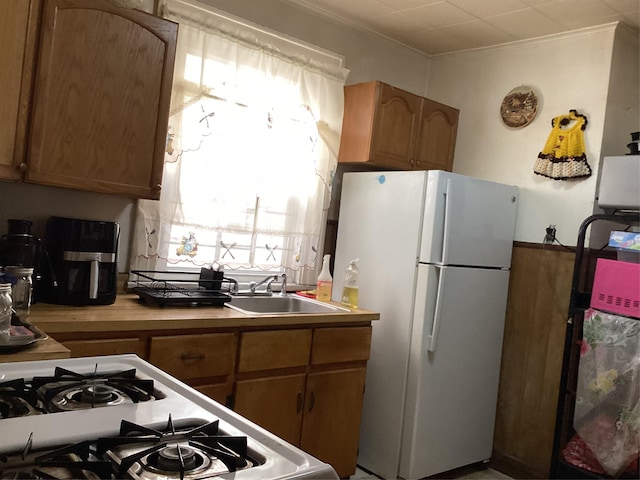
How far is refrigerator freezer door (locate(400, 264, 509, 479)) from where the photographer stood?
281 cm

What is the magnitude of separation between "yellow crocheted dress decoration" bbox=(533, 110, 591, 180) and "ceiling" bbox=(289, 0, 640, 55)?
20.0 inches

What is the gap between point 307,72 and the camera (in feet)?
10.3

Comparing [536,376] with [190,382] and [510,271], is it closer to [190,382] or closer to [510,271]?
[510,271]

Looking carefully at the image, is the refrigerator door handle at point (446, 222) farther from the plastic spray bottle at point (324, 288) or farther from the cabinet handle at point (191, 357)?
the cabinet handle at point (191, 357)

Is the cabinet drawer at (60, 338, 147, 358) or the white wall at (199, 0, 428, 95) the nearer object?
the cabinet drawer at (60, 338, 147, 358)

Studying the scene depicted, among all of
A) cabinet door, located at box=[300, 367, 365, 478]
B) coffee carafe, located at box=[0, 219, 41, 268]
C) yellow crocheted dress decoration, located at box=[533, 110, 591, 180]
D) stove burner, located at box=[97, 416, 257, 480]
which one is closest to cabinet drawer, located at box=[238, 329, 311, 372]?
cabinet door, located at box=[300, 367, 365, 478]

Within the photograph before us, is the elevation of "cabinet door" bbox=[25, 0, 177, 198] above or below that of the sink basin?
above

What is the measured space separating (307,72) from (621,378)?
223cm

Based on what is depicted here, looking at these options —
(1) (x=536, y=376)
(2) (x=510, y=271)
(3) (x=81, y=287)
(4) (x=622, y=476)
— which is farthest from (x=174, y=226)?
(4) (x=622, y=476)

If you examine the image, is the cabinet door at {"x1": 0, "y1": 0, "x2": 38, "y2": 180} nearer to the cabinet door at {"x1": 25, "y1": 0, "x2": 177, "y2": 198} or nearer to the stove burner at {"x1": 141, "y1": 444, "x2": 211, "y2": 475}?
the cabinet door at {"x1": 25, "y1": 0, "x2": 177, "y2": 198}

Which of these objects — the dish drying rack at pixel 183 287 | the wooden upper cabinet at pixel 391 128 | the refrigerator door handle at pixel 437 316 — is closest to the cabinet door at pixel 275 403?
the dish drying rack at pixel 183 287

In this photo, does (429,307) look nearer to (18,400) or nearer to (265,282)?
(265,282)

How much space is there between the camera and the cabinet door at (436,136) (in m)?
3.38

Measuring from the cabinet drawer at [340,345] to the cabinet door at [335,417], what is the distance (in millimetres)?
69
